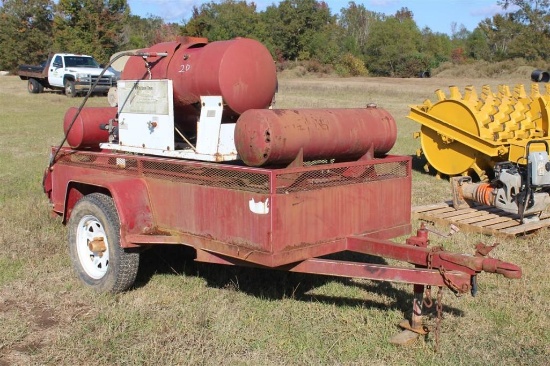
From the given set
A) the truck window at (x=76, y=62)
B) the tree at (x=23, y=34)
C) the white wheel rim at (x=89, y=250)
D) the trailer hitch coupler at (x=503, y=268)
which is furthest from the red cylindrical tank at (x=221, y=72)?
the tree at (x=23, y=34)

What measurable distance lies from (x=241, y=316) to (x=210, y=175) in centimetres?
110

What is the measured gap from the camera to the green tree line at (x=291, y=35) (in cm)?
4738

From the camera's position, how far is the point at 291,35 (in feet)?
211

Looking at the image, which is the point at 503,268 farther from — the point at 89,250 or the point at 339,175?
the point at 89,250

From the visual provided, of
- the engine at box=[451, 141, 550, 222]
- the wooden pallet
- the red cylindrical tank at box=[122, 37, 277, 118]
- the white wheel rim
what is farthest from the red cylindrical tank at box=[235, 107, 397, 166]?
the wooden pallet

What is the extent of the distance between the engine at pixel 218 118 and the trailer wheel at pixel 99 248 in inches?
24.0

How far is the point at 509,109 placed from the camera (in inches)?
369

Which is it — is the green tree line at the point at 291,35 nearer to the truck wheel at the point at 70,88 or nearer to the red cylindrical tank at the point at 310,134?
the truck wheel at the point at 70,88

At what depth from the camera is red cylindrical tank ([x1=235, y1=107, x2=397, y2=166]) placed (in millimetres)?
4035

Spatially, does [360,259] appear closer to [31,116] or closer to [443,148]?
[443,148]

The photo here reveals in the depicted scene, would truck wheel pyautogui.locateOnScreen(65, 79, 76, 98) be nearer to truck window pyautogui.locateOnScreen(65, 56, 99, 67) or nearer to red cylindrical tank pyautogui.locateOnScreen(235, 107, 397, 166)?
truck window pyautogui.locateOnScreen(65, 56, 99, 67)

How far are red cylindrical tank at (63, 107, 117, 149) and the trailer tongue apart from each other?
0.04 feet

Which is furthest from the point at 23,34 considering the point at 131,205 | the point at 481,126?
the point at 131,205

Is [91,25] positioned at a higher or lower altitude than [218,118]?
higher
